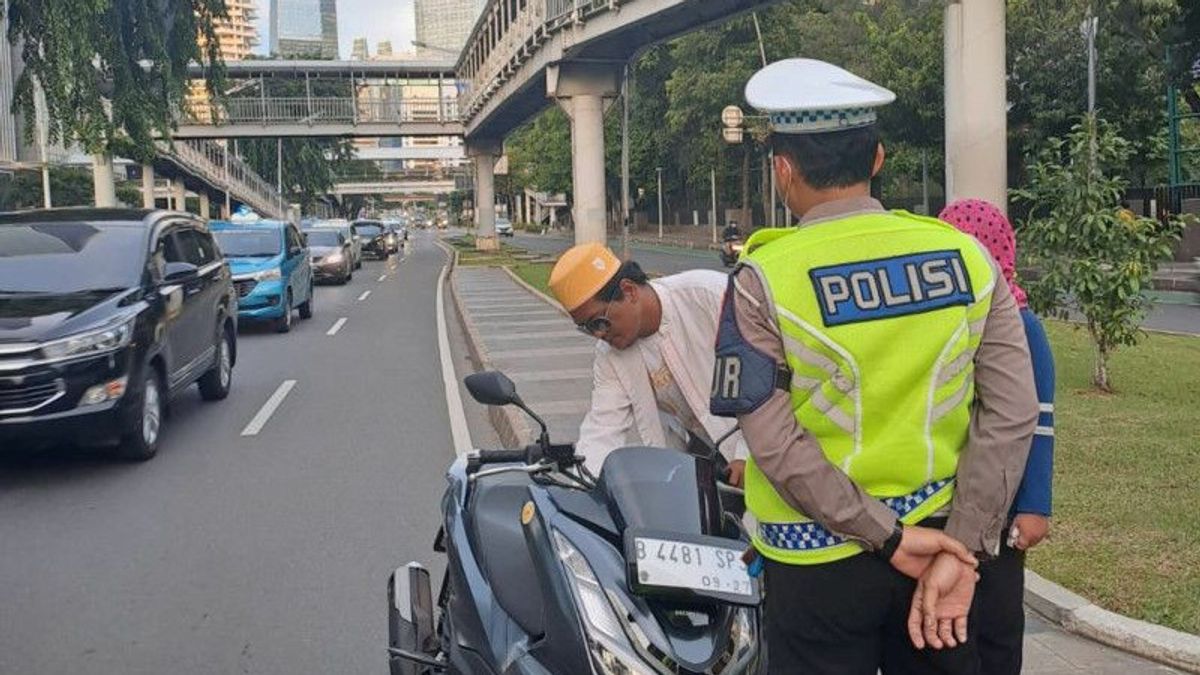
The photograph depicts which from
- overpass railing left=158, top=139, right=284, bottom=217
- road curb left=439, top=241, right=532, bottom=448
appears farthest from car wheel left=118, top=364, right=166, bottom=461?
overpass railing left=158, top=139, right=284, bottom=217

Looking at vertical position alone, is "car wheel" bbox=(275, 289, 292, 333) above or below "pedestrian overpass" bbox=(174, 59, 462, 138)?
below

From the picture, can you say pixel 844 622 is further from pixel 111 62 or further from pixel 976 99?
pixel 111 62

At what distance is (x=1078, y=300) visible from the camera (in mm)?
10547

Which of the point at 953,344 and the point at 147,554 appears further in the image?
the point at 147,554

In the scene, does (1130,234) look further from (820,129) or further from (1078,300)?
(820,129)

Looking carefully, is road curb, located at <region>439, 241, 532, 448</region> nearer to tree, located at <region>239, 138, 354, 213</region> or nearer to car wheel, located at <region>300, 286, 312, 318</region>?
car wheel, located at <region>300, 286, 312, 318</region>

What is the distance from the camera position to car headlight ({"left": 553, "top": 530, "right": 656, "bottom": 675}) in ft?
8.20

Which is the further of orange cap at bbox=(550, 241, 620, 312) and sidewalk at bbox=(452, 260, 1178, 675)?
sidewalk at bbox=(452, 260, 1178, 675)

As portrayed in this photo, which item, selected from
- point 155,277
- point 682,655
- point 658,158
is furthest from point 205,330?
point 658,158

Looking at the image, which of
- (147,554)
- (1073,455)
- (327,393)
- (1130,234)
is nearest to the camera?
(147,554)

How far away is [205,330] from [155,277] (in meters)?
1.45

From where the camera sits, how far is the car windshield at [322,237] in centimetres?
3154

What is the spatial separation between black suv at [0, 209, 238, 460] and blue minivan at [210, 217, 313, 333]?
662 centimetres

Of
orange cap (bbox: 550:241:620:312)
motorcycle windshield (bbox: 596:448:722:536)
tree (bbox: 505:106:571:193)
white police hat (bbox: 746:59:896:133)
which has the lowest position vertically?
motorcycle windshield (bbox: 596:448:722:536)
